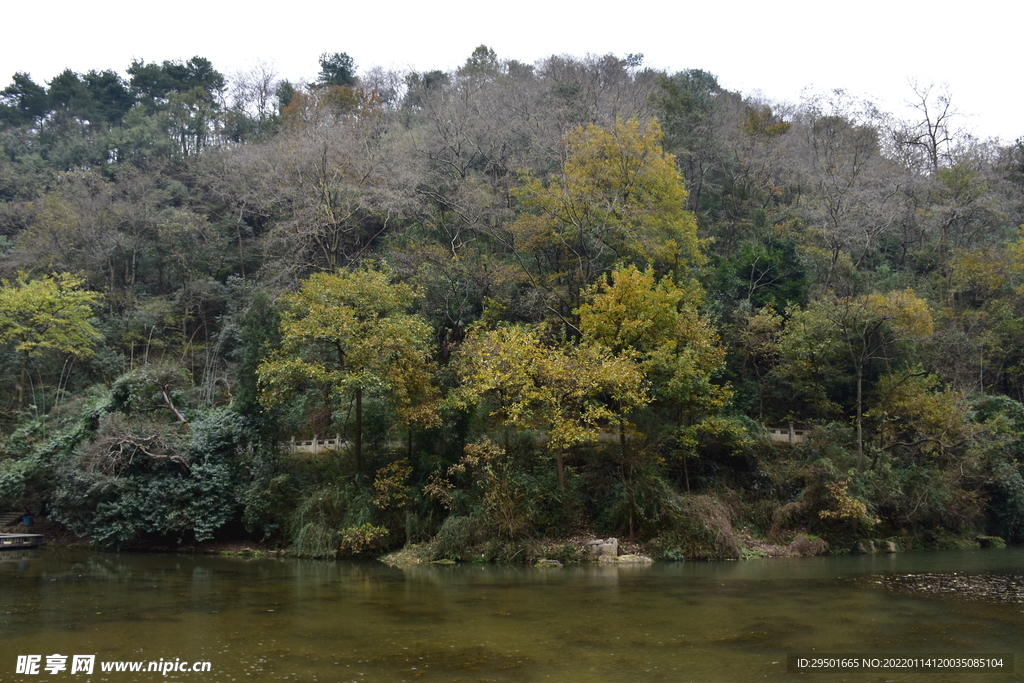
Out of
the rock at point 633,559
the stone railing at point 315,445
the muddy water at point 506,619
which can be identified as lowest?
the rock at point 633,559

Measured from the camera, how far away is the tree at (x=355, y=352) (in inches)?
914

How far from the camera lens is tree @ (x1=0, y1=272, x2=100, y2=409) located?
29875mm

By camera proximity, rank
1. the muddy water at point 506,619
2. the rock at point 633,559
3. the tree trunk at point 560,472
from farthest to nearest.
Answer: the tree trunk at point 560,472, the rock at point 633,559, the muddy water at point 506,619

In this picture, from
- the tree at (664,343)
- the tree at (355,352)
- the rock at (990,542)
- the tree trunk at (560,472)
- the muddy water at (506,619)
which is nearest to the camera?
the muddy water at (506,619)

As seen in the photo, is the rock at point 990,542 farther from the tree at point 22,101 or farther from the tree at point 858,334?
the tree at point 22,101

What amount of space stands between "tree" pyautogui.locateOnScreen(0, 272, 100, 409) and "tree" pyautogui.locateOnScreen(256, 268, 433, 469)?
1164 centimetres

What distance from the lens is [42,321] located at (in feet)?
99.8

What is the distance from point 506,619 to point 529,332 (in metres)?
12.1

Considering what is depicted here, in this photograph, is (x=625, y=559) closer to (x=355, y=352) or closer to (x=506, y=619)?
(x=506, y=619)

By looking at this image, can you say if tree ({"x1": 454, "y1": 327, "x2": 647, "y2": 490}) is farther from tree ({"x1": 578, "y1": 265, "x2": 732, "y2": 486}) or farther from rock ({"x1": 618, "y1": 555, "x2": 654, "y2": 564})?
rock ({"x1": 618, "y1": 555, "x2": 654, "y2": 564})

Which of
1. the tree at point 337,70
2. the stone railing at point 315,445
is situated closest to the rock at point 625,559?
the stone railing at point 315,445

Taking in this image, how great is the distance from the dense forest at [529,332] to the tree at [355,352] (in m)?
0.12

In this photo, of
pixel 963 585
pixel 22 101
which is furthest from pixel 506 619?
pixel 22 101

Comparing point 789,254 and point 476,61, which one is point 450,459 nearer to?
point 789,254
